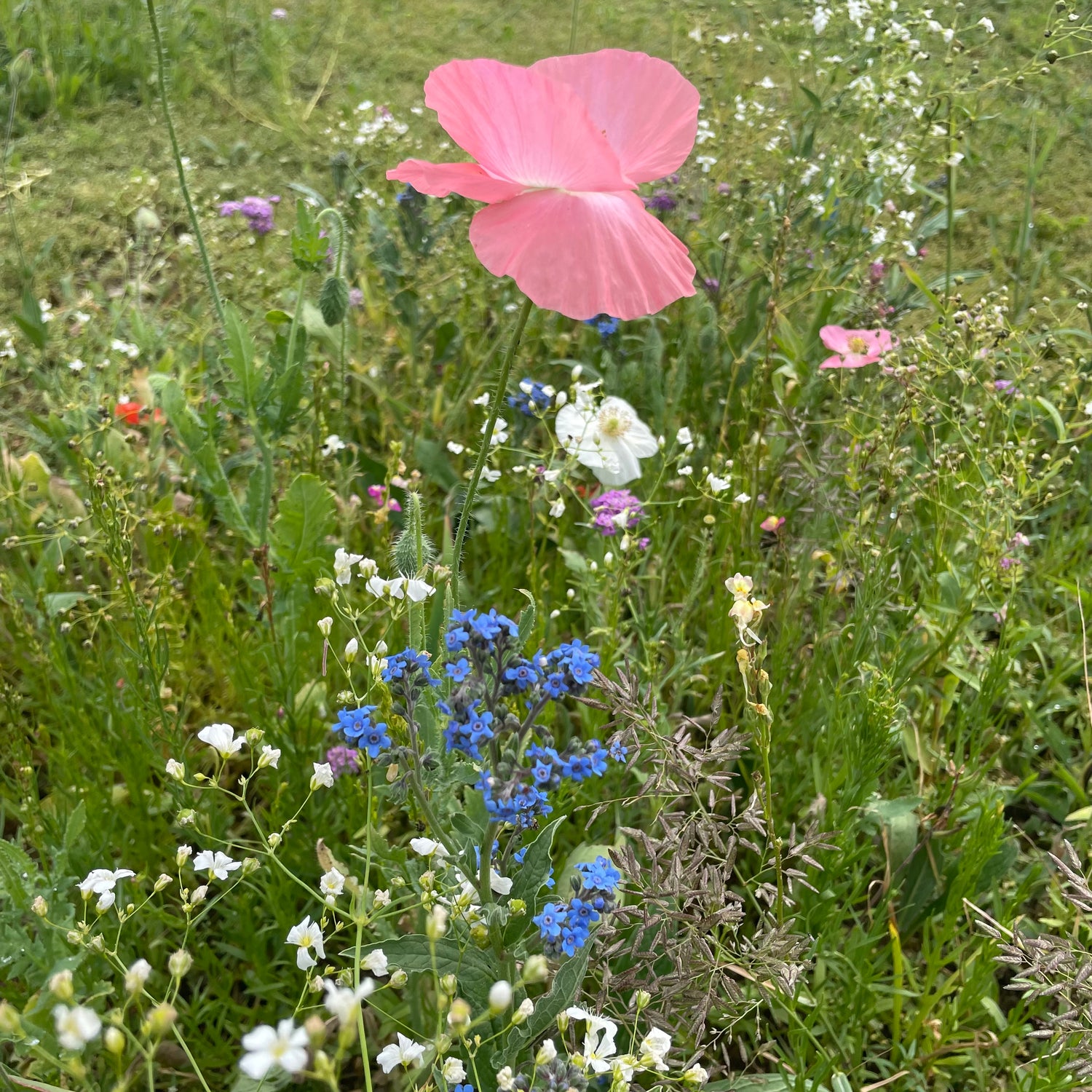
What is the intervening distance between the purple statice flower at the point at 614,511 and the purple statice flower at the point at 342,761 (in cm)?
52

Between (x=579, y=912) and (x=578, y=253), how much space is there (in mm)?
625

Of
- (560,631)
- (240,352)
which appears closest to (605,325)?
(560,631)

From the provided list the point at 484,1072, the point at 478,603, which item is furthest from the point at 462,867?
the point at 478,603

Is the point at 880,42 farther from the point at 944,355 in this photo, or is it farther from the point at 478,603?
the point at 478,603

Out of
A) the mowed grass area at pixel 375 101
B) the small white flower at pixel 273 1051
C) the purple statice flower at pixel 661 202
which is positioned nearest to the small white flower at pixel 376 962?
the small white flower at pixel 273 1051

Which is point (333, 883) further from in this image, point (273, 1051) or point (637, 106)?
point (637, 106)

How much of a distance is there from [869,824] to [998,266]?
2.03m

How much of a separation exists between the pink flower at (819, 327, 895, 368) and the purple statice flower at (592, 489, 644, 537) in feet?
1.52

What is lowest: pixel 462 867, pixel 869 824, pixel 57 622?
pixel 869 824

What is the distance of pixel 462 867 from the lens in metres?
1.03

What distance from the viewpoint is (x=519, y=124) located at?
979 mm

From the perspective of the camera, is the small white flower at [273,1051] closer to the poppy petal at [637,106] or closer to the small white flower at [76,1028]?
the small white flower at [76,1028]

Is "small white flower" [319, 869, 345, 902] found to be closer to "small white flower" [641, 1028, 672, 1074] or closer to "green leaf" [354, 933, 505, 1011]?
"green leaf" [354, 933, 505, 1011]

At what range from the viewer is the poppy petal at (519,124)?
947mm
